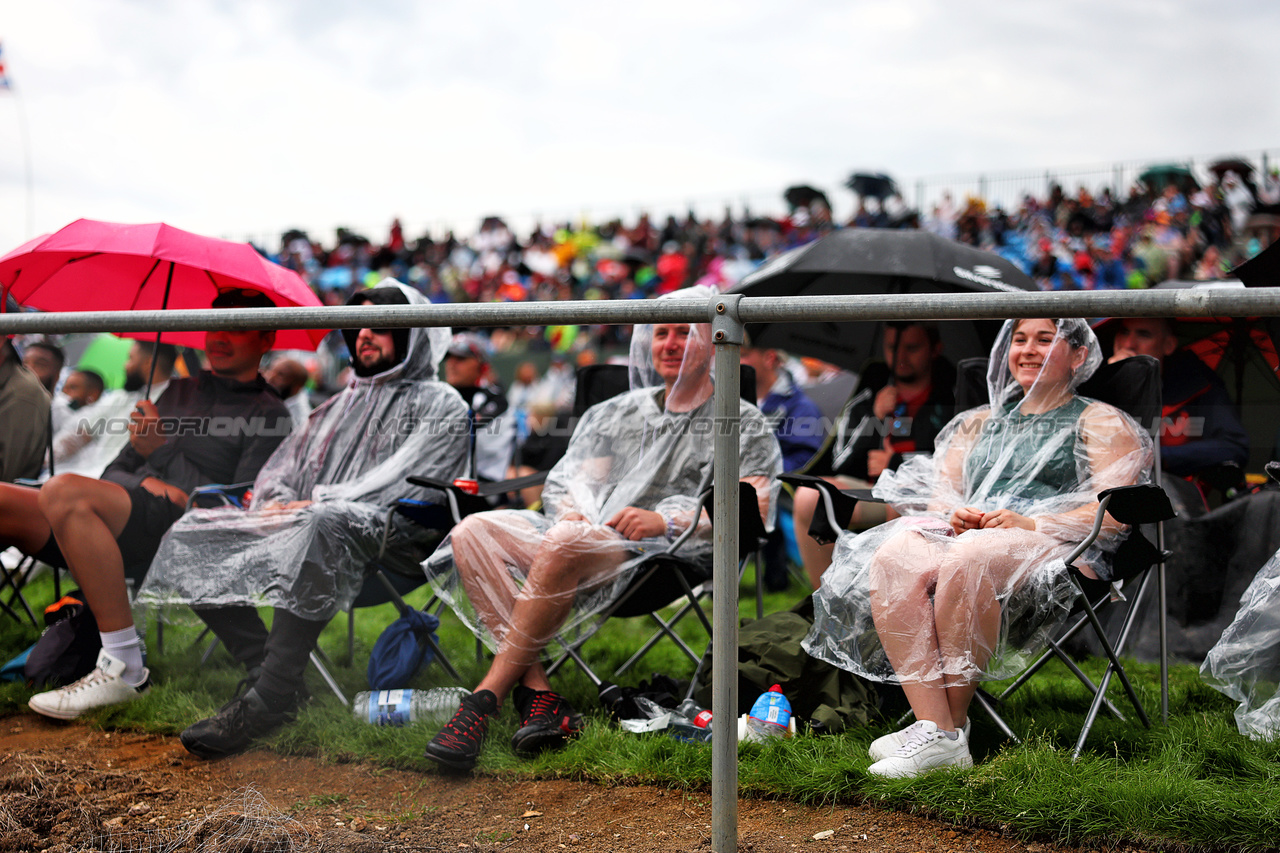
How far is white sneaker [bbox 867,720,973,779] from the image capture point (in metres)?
2.18

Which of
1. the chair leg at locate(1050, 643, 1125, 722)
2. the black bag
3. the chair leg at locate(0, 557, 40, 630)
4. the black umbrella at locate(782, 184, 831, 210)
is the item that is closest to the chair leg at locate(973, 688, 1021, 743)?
the chair leg at locate(1050, 643, 1125, 722)

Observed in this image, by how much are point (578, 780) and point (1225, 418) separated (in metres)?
2.33

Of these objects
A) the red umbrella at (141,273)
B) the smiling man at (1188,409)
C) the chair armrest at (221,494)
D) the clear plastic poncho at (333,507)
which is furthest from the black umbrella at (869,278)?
the chair armrest at (221,494)

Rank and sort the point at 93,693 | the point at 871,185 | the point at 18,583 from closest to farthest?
the point at 93,693
the point at 18,583
the point at 871,185

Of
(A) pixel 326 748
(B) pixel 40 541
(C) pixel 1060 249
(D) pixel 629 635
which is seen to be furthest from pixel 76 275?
(C) pixel 1060 249

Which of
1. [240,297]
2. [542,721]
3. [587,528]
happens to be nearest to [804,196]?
[240,297]

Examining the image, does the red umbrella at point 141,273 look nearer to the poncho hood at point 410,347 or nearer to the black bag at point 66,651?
the poncho hood at point 410,347

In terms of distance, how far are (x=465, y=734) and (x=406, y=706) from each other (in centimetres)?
40

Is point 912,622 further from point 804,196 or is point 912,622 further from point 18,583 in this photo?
point 804,196

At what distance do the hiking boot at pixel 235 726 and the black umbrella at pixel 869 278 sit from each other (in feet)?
7.74

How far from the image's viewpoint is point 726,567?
178 cm

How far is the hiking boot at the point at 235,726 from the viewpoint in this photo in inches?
101

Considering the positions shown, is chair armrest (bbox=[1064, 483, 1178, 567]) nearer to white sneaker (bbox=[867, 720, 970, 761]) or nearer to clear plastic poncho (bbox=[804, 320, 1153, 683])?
clear plastic poncho (bbox=[804, 320, 1153, 683])

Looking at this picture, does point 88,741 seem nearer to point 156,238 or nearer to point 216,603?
point 216,603
